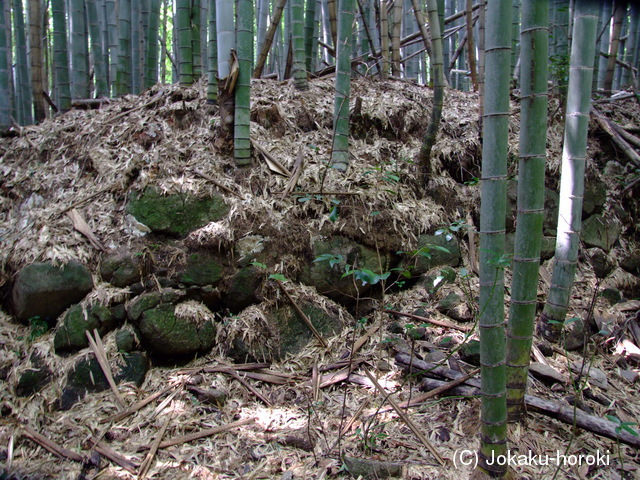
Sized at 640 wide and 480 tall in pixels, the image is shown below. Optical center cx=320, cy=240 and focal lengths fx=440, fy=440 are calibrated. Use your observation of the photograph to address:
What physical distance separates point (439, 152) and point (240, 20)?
193cm

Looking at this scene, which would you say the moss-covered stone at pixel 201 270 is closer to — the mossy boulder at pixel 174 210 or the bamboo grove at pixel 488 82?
the mossy boulder at pixel 174 210

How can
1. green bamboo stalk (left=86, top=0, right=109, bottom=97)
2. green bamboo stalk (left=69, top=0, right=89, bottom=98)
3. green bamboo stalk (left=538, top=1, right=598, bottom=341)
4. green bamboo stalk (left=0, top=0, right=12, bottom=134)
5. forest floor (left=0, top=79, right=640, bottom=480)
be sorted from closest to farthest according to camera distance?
forest floor (left=0, top=79, right=640, bottom=480), green bamboo stalk (left=538, top=1, right=598, bottom=341), green bamboo stalk (left=0, top=0, right=12, bottom=134), green bamboo stalk (left=69, top=0, right=89, bottom=98), green bamboo stalk (left=86, top=0, right=109, bottom=97)

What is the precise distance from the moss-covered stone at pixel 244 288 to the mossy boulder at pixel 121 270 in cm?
59

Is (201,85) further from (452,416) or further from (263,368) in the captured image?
(452,416)

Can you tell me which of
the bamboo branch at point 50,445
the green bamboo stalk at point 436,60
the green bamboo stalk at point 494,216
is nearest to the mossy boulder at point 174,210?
the bamboo branch at point 50,445

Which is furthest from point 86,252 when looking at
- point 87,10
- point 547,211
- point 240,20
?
point 547,211

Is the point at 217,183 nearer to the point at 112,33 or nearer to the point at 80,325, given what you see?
the point at 80,325

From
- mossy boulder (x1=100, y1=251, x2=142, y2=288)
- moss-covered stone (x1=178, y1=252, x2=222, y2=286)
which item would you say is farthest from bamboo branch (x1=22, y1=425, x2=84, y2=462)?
moss-covered stone (x1=178, y1=252, x2=222, y2=286)

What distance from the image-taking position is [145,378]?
2.57 m

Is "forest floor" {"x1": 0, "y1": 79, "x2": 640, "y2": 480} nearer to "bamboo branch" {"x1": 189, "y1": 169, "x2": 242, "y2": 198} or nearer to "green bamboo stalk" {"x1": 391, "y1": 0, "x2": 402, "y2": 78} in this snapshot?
"bamboo branch" {"x1": 189, "y1": 169, "x2": 242, "y2": 198}

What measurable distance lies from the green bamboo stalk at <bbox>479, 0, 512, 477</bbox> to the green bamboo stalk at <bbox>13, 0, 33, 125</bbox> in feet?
17.8

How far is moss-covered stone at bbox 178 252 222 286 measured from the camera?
110 inches

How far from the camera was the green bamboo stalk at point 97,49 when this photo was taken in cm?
460

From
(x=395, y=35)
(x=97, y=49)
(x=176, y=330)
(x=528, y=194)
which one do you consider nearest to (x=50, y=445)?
(x=176, y=330)
